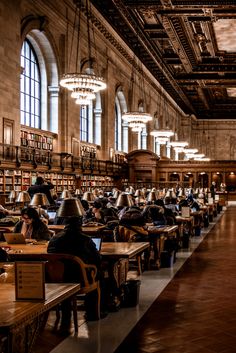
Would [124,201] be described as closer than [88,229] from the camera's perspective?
Yes

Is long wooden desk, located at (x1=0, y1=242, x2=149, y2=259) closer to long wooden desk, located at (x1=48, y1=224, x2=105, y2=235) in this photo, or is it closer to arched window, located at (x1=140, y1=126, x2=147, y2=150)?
long wooden desk, located at (x1=48, y1=224, x2=105, y2=235)

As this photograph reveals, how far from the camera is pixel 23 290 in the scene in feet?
12.3

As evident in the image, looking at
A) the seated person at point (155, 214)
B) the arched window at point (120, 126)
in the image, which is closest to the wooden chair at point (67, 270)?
the seated person at point (155, 214)

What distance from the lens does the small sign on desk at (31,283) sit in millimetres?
3740

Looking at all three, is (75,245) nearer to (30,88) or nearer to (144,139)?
(30,88)

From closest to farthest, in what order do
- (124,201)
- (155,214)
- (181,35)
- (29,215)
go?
(29,215) → (124,201) → (155,214) → (181,35)

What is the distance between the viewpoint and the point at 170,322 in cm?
616

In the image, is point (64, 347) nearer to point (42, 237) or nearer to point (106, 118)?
point (42, 237)

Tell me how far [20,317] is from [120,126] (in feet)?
100

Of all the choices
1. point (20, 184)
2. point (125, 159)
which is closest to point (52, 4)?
point (20, 184)

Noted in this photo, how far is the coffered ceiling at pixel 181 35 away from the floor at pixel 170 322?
11064 millimetres

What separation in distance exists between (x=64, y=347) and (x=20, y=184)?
12.8 metres

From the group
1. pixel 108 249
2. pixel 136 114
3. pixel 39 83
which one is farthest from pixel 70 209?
pixel 136 114

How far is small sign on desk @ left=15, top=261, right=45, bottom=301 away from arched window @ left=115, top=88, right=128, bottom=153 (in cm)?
2811
